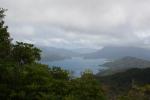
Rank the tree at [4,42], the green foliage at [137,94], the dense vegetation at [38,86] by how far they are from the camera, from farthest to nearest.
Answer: the green foliage at [137,94]
the tree at [4,42]
the dense vegetation at [38,86]

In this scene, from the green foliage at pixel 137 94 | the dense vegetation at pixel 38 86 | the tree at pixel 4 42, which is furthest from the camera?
the green foliage at pixel 137 94

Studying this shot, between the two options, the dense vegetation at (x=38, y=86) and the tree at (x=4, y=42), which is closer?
the dense vegetation at (x=38, y=86)

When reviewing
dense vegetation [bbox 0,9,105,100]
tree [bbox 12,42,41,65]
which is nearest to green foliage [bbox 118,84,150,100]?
tree [bbox 12,42,41,65]

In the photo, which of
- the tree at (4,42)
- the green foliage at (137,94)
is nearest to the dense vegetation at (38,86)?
the tree at (4,42)

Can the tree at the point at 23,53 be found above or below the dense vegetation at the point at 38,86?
above

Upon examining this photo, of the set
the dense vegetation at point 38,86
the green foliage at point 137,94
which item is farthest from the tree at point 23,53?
the green foliage at point 137,94

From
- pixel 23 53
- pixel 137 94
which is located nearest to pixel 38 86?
pixel 23 53

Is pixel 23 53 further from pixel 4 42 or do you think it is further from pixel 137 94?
pixel 137 94

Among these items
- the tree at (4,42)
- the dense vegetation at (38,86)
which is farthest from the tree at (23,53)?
the dense vegetation at (38,86)

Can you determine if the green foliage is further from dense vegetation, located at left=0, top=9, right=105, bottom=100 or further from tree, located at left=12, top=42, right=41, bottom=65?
dense vegetation, located at left=0, top=9, right=105, bottom=100

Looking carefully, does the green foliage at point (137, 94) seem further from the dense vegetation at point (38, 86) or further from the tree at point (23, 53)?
the dense vegetation at point (38, 86)

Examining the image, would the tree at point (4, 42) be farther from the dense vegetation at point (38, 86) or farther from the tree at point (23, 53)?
the dense vegetation at point (38, 86)

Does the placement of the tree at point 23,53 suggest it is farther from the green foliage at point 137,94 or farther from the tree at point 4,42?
the green foliage at point 137,94

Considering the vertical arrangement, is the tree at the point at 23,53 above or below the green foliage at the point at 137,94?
above
